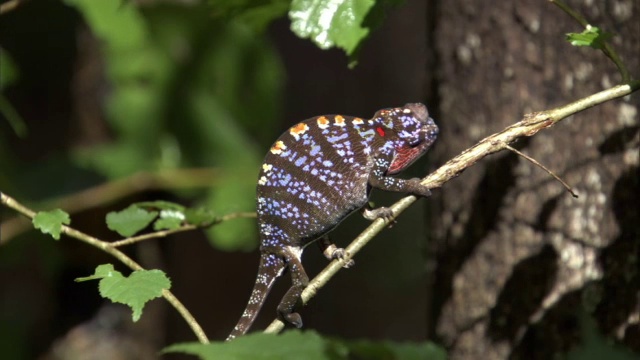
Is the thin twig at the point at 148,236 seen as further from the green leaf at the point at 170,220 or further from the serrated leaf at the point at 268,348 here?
the serrated leaf at the point at 268,348

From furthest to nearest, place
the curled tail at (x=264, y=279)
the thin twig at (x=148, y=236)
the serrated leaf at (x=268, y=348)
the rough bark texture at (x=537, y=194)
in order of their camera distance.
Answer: the rough bark texture at (x=537, y=194) → the thin twig at (x=148, y=236) → the curled tail at (x=264, y=279) → the serrated leaf at (x=268, y=348)

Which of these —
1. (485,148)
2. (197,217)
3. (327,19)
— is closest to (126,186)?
(197,217)

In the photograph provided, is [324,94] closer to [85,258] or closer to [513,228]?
[85,258]

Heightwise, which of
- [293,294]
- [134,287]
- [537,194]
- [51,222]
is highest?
[51,222]

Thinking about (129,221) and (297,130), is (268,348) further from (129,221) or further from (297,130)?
(129,221)

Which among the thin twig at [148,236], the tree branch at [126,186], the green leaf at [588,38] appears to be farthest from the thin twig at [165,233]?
the tree branch at [126,186]

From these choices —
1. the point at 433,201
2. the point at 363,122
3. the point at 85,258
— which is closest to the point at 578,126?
the point at 433,201

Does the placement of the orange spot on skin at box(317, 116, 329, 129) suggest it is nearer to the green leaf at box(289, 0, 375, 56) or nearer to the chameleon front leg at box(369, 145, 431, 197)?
the chameleon front leg at box(369, 145, 431, 197)
